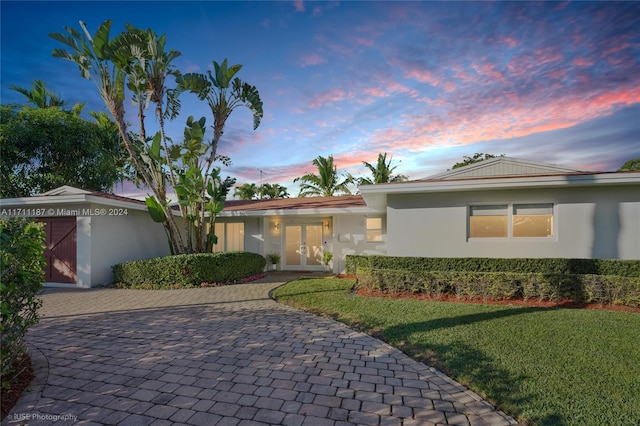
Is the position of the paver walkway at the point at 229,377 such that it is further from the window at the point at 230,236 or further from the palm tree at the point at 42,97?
the palm tree at the point at 42,97

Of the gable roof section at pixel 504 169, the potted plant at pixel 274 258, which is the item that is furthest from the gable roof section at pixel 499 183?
the potted plant at pixel 274 258

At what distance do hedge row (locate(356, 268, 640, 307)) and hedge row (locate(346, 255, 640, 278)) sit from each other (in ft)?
1.52

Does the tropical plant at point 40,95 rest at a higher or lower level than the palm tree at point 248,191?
higher

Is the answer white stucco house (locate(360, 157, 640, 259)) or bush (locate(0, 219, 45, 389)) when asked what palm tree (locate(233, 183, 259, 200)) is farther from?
bush (locate(0, 219, 45, 389))

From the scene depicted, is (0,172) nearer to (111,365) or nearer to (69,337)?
(69,337)

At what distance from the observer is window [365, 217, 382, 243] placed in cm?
1280

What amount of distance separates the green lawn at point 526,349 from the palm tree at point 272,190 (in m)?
32.2

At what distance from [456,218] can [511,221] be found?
4.96ft

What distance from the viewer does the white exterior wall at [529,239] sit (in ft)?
25.8

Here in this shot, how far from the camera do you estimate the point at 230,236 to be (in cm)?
1452

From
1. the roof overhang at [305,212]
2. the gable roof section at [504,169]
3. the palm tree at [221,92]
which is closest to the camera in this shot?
the palm tree at [221,92]

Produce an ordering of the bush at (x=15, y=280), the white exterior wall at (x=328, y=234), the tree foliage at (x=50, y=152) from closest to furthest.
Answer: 1. the bush at (x=15, y=280)
2. the white exterior wall at (x=328, y=234)
3. the tree foliage at (x=50, y=152)

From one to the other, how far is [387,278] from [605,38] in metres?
8.39

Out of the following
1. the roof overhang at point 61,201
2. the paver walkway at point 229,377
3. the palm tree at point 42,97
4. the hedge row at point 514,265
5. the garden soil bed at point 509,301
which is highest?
the palm tree at point 42,97
